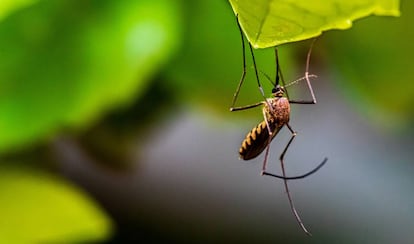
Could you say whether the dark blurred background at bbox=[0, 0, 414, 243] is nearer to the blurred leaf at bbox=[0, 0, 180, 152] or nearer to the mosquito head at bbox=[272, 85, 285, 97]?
the blurred leaf at bbox=[0, 0, 180, 152]

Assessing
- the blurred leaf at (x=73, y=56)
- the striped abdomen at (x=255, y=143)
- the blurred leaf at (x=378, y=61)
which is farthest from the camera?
the blurred leaf at (x=378, y=61)

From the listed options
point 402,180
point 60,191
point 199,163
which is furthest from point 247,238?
point 60,191

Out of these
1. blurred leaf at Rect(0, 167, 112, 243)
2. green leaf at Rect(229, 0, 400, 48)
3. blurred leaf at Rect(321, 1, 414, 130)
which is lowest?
green leaf at Rect(229, 0, 400, 48)

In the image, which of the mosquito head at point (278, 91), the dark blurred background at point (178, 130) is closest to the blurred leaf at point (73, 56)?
the dark blurred background at point (178, 130)

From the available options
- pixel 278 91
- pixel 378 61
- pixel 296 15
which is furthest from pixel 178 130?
pixel 296 15

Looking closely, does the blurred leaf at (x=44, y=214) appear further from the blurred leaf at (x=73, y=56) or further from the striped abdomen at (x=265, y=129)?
the striped abdomen at (x=265, y=129)

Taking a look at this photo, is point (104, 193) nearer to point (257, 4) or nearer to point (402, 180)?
point (402, 180)

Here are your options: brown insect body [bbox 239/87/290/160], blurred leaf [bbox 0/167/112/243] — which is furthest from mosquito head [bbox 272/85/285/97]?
blurred leaf [bbox 0/167/112/243]

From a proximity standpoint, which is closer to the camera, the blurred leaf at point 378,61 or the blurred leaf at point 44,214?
the blurred leaf at point 44,214
